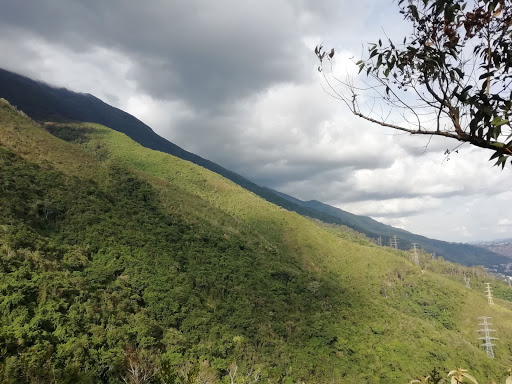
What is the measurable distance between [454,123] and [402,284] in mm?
77024

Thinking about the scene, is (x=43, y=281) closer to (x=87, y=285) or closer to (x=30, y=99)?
(x=87, y=285)

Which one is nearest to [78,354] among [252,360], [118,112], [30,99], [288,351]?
[252,360]

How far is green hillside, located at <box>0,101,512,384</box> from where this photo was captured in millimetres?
17062

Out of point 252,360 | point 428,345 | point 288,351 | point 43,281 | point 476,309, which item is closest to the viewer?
point 43,281

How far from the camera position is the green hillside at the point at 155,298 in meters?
17.1

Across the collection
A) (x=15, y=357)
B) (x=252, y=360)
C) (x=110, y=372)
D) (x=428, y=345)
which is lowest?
(x=428, y=345)

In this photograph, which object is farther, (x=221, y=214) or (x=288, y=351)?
(x=221, y=214)

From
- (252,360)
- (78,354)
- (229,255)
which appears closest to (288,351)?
(252,360)

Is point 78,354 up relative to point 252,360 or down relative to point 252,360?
up

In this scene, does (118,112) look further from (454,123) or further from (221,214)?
(454,123)

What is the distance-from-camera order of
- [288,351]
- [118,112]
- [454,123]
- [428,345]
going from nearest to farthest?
[454,123] → [288,351] → [428,345] → [118,112]

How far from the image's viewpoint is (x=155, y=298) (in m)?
25.7

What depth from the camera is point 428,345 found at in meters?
35.2

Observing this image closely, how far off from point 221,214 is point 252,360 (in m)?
27.8
